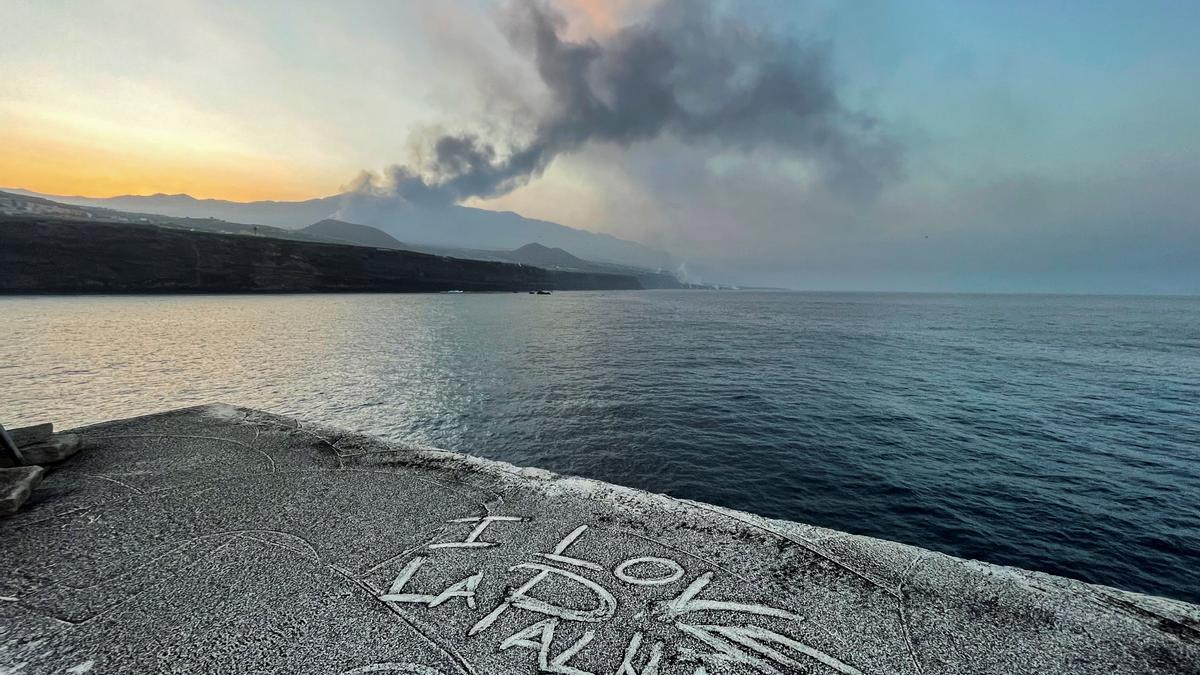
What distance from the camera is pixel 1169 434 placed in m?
20.8

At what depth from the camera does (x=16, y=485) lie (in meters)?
8.85

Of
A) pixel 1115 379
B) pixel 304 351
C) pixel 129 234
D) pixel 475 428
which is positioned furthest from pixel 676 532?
pixel 129 234

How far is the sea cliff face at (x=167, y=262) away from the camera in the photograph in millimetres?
89250

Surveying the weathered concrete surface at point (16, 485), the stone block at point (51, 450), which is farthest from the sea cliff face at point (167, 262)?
the weathered concrete surface at point (16, 485)

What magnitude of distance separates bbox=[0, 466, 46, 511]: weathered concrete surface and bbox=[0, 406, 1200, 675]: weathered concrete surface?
34 cm

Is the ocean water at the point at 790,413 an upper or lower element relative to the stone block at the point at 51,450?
lower

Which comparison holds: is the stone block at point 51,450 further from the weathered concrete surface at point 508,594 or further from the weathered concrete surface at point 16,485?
the weathered concrete surface at point 508,594

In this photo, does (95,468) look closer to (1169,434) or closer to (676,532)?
(676,532)

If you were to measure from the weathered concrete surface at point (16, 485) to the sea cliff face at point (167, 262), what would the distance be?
130374mm

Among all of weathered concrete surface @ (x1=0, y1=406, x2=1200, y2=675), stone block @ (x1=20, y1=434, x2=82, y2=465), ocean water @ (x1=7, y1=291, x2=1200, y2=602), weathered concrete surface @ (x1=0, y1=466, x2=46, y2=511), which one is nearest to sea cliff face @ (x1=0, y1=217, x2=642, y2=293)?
ocean water @ (x1=7, y1=291, x2=1200, y2=602)

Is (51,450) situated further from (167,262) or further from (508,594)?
(167,262)

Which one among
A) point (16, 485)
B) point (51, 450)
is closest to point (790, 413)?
point (16, 485)

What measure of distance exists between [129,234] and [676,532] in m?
147

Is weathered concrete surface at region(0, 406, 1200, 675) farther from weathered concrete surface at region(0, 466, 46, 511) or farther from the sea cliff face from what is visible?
the sea cliff face
